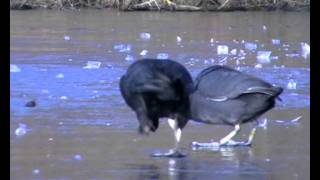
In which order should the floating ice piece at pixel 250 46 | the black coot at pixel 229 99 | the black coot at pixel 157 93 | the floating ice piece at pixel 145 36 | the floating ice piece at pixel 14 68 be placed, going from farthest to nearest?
the floating ice piece at pixel 145 36
the floating ice piece at pixel 250 46
the floating ice piece at pixel 14 68
the black coot at pixel 229 99
the black coot at pixel 157 93

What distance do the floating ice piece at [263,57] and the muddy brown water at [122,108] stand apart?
0.15 ft

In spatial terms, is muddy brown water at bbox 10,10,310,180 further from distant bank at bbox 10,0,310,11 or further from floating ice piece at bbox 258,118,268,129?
distant bank at bbox 10,0,310,11

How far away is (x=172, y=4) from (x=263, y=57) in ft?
34.4

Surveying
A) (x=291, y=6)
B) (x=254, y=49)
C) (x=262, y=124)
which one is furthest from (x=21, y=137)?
(x=291, y=6)

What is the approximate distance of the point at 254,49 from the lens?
1377 centimetres

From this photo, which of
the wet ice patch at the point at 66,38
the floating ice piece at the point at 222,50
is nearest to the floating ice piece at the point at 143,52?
the floating ice piece at the point at 222,50

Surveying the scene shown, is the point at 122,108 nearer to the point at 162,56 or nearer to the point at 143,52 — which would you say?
the point at 162,56

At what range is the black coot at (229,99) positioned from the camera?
6.71 m

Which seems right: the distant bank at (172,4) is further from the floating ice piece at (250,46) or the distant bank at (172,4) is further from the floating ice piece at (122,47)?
the floating ice piece at (122,47)

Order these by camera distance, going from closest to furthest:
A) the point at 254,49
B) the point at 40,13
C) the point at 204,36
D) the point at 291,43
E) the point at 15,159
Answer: the point at 15,159 → the point at 254,49 → the point at 291,43 → the point at 204,36 → the point at 40,13

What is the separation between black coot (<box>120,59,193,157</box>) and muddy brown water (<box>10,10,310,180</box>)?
0.25 metres

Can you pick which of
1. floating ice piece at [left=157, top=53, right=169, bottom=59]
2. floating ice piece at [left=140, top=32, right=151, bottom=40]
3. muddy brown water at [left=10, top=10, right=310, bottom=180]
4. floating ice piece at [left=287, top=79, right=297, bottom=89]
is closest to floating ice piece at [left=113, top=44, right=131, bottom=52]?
muddy brown water at [left=10, top=10, right=310, bottom=180]
